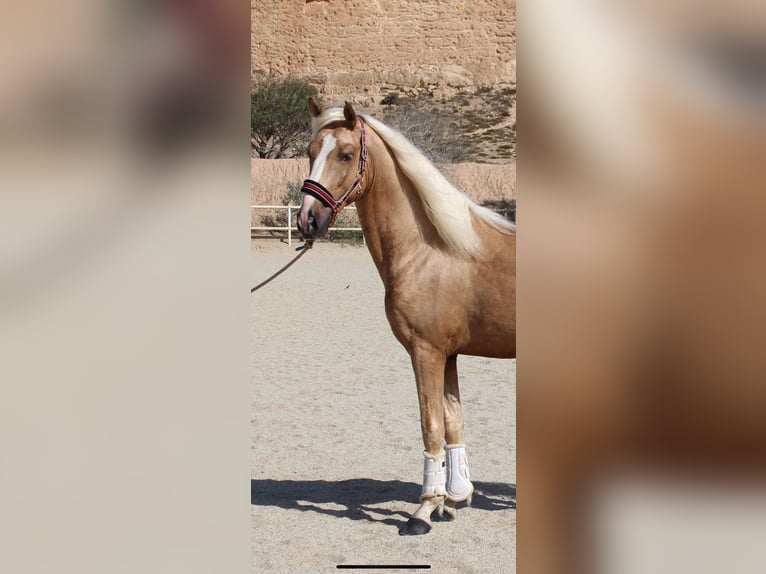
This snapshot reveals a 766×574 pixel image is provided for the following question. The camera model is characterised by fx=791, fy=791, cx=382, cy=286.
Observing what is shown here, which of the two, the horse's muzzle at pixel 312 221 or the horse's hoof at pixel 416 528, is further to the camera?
the horse's hoof at pixel 416 528

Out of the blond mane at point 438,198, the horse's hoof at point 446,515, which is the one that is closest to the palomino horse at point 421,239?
the blond mane at point 438,198

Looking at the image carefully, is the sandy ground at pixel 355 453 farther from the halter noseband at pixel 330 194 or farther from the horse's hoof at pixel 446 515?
the halter noseband at pixel 330 194

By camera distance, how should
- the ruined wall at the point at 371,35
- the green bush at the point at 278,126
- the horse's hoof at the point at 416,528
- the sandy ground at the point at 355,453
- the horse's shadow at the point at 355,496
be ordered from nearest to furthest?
the sandy ground at the point at 355,453, the horse's hoof at the point at 416,528, the horse's shadow at the point at 355,496, the green bush at the point at 278,126, the ruined wall at the point at 371,35

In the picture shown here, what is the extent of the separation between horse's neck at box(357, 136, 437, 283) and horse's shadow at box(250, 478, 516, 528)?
122 centimetres

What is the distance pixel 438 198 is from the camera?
3.04 meters

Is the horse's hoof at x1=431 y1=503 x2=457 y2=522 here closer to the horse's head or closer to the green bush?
the horse's head

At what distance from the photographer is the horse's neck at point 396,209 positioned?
10.3 ft

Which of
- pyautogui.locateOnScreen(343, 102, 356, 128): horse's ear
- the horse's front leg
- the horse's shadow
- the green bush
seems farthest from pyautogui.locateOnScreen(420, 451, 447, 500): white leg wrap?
the green bush

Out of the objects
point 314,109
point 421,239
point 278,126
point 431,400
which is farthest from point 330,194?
point 278,126
